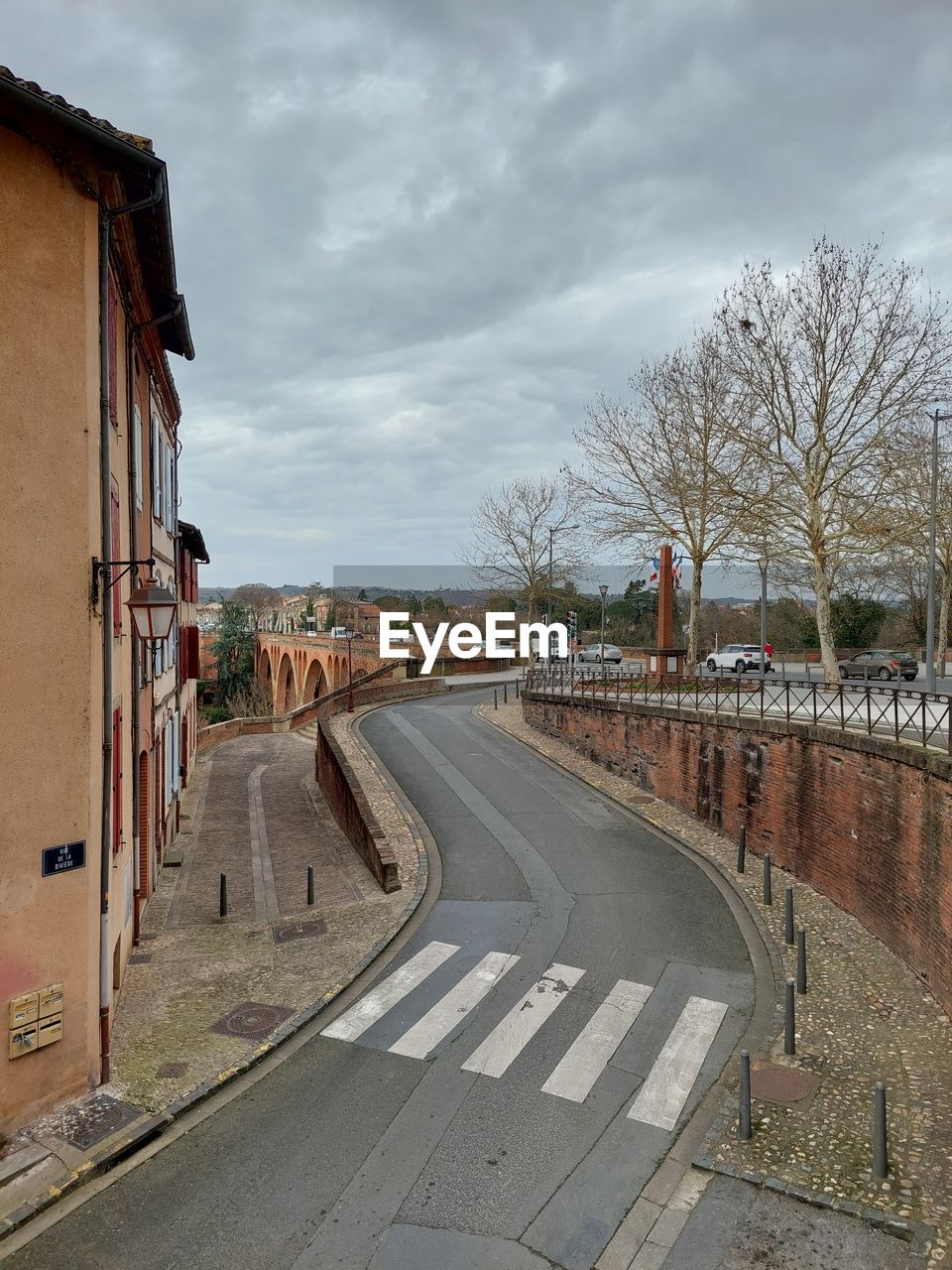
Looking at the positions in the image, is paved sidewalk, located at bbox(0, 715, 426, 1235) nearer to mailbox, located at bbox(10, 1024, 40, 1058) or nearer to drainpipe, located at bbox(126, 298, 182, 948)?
drainpipe, located at bbox(126, 298, 182, 948)

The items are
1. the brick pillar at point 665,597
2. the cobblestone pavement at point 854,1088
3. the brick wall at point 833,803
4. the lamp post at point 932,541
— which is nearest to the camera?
the cobblestone pavement at point 854,1088

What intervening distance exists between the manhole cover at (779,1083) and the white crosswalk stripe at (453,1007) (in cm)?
337

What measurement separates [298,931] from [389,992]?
2.98 meters

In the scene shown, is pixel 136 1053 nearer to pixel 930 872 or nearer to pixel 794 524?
pixel 930 872

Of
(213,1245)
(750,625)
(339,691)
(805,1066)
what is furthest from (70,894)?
(750,625)

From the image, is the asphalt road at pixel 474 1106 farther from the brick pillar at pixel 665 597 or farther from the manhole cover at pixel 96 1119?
the brick pillar at pixel 665 597

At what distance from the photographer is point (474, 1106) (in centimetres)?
830

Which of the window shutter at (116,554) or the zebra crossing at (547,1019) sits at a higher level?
the window shutter at (116,554)

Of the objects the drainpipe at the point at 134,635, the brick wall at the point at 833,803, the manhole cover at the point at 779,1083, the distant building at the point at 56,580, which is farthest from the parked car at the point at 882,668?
the distant building at the point at 56,580

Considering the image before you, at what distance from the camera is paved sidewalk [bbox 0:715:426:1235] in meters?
7.69

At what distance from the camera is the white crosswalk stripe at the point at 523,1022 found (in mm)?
9125

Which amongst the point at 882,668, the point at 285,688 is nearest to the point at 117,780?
the point at 882,668

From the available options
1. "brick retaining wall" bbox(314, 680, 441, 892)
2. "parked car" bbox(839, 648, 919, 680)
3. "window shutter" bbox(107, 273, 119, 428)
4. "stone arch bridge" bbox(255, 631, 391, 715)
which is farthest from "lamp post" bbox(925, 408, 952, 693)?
"stone arch bridge" bbox(255, 631, 391, 715)

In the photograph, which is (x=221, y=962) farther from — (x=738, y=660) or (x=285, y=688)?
(x=285, y=688)
